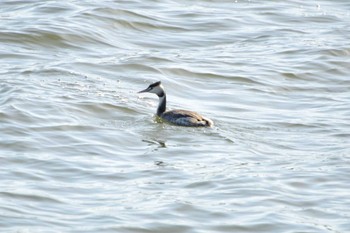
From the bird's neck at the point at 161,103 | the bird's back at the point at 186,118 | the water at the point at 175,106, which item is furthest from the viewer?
the bird's neck at the point at 161,103

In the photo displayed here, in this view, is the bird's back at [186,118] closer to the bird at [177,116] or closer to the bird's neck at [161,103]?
the bird at [177,116]

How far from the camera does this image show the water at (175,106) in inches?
464

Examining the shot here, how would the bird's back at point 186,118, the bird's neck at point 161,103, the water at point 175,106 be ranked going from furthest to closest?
the bird's neck at point 161,103
the bird's back at point 186,118
the water at point 175,106

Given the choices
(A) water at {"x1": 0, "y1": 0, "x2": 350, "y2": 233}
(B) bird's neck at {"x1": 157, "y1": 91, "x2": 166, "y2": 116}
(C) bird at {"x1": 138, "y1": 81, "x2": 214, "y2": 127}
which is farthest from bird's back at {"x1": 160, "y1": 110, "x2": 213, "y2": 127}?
(B) bird's neck at {"x1": 157, "y1": 91, "x2": 166, "y2": 116}

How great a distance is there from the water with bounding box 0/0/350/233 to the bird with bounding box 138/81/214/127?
124 millimetres

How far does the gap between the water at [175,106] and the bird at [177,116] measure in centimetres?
12

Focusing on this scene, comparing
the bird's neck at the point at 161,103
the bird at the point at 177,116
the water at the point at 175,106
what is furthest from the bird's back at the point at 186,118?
the bird's neck at the point at 161,103

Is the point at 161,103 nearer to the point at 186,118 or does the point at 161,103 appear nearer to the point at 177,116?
the point at 177,116

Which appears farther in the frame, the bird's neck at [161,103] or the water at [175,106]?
the bird's neck at [161,103]

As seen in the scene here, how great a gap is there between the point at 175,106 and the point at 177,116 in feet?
5.35

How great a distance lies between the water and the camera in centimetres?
1180

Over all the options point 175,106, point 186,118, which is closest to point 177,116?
point 186,118

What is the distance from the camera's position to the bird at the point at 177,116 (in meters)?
15.0

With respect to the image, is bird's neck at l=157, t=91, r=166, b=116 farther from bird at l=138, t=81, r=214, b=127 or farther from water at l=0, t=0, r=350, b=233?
water at l=0, t=0, r=350, b=233
